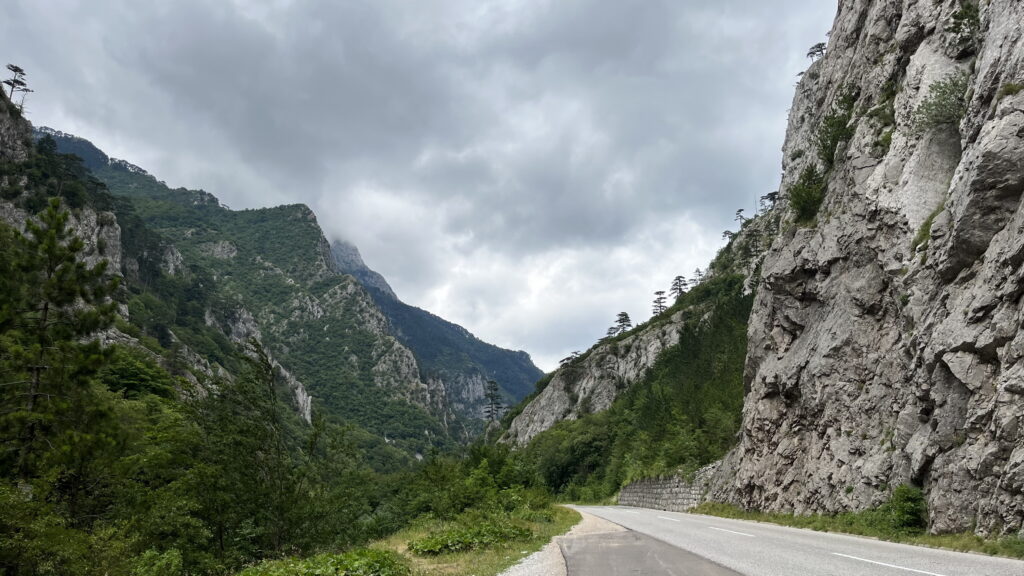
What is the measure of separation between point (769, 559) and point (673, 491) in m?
32.3

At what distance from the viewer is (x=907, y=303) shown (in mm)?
20047

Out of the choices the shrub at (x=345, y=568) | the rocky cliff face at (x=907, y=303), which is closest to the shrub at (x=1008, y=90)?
the rocky cliff face at (x=907, y=303)

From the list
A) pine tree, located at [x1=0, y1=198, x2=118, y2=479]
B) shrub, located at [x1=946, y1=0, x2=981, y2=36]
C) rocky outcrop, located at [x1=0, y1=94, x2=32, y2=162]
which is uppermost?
rocky outcrop, located at [x1=0, y1=94, x2=32, y2=162]

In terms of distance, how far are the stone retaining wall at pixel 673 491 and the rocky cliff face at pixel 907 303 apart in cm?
367

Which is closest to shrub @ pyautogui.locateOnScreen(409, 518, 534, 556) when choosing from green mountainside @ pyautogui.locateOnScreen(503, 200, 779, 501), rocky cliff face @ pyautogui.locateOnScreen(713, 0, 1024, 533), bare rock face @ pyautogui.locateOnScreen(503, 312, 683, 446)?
rocky cliff face @ pyautogui.locateOnScreen(713, 0, 1024, 533)

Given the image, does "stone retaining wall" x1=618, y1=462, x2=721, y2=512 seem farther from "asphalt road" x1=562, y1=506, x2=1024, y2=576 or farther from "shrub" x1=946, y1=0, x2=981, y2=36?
"shrub" x1=946, y1=0, x2=981, y2=36

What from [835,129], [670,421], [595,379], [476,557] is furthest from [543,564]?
[595,379]

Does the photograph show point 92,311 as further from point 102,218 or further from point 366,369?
point 366,369

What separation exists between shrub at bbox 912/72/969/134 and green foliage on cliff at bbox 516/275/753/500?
23.3 meters

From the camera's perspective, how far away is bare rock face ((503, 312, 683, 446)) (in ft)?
298

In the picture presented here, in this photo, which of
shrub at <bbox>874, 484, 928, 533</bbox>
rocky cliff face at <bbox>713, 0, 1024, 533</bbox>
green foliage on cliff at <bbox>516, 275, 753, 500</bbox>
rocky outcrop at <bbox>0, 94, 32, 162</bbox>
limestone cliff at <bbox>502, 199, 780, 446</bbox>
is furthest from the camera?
limestone cliff at <bbox>502, 199, 780, 446</bbox>

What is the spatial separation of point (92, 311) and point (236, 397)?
4.59 metres

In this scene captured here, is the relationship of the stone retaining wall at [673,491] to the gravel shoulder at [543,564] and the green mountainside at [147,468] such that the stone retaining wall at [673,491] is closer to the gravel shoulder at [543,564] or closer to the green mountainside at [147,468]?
the green mountainside at [147,468]

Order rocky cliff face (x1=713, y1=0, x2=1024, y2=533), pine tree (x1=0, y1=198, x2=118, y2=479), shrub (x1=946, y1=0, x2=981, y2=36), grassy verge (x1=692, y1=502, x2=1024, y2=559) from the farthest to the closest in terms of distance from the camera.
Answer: shrub (x1=946, y1=0, x2=981, y2=36) → rocky cliff face (x1=713, y1=0, x2=1024, y2=533) → grassy verge (x1=692, y1=502, x2=1024, y2=559) → pine tree (x1=0, y1=198, x2=118, y2=479)
